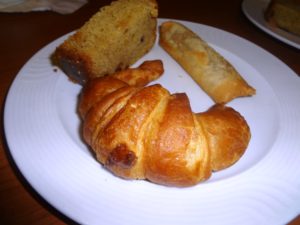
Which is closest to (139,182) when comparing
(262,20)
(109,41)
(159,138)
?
(159,138)

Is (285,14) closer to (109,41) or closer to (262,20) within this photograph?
(262,20)

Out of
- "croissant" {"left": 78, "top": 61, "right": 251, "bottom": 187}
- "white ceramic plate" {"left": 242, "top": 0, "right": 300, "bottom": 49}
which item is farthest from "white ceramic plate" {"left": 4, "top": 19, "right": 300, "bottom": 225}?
"white ceramic plate" {"left": 242, "top": 0, "right": 300, "bottom": 49}

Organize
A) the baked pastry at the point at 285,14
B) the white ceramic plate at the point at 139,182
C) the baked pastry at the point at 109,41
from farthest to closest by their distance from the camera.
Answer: the baked pastry at the point at 285,14
the baked pastry at the point at 109,41
the white ceramic plate at the point at 139,182

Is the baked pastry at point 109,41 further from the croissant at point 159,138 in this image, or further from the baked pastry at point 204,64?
the croissant at point 159,138

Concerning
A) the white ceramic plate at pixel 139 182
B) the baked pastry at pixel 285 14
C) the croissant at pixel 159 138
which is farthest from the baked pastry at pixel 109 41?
the baked pastry at pixel 285 14

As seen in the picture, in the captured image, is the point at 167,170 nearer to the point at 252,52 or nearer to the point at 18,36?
the point at 252,52

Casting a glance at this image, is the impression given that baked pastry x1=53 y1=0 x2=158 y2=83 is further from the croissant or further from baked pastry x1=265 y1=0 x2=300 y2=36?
baked pastry x1=265 y1=0 x2=300 y2=36
